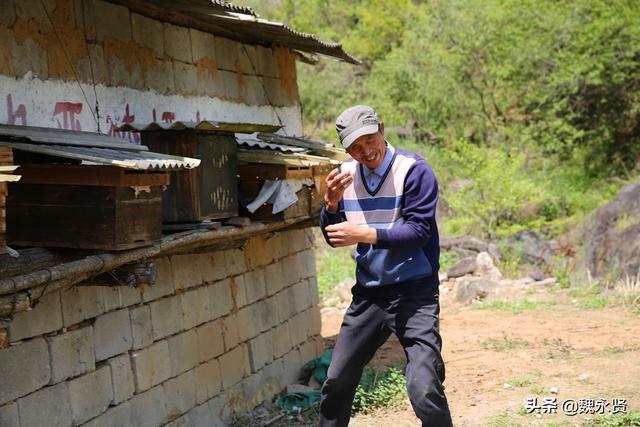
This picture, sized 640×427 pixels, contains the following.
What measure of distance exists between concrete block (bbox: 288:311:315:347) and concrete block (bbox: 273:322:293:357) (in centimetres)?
10

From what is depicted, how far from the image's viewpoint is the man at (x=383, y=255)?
4676mm

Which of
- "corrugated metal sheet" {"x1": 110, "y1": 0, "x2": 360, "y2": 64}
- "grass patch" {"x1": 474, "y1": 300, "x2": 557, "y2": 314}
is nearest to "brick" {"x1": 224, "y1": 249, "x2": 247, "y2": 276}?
"corrugated metal sheet" {"x1": 110, "y1": 0, "x2": 360, "y2": 64}

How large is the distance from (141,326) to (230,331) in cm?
153

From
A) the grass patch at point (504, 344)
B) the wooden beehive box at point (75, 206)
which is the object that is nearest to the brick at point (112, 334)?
the wooden beehive box at point (75, 206)

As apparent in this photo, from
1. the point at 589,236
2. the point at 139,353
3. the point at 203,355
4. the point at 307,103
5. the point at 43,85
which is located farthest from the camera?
the point at 307,103

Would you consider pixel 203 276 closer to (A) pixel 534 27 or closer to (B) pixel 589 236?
(B) pixel 589 236

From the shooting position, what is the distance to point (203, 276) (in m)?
7.12

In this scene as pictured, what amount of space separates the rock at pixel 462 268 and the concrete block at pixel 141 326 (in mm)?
8904

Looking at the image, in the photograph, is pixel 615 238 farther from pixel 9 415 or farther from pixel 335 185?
pixel 9 415

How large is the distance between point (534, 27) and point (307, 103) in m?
6.80

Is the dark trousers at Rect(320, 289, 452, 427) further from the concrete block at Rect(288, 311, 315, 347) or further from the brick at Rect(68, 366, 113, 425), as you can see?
the concrete block at Rect(288, 311, 315, 347)

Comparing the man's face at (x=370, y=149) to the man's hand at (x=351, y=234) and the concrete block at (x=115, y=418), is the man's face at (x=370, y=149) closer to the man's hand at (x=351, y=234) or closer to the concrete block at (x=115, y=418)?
the man's hand at (x=351, y=234)

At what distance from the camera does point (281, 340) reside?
865 cm

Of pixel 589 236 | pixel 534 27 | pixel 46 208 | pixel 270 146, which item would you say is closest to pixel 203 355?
pixel 270 146
